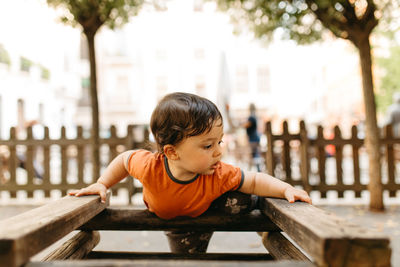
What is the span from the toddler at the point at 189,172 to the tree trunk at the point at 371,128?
355 cm

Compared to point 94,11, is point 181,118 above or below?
below

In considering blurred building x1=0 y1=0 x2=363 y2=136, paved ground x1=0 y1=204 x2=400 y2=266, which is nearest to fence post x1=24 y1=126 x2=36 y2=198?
paved ground x1=0 y1=204 x2=400 y2=266

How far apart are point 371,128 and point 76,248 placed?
4350mm

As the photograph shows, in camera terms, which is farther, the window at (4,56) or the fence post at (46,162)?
the window at (4,56)

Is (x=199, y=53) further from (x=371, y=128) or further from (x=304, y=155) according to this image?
(x=371, y=128)

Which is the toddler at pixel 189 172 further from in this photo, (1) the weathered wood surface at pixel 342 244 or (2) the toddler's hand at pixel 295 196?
(1) the weathered wood surface at pixel 342 244

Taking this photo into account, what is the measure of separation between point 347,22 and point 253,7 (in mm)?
1491

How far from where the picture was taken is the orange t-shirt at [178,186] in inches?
63.6

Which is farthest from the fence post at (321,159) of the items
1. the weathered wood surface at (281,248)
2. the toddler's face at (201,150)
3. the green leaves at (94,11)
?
the toddler's face at (201,150)

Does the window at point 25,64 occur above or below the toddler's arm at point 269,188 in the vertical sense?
above

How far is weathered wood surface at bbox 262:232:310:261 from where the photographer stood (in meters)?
1.49

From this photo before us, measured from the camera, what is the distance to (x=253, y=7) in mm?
5039

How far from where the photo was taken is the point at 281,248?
1.67 meters

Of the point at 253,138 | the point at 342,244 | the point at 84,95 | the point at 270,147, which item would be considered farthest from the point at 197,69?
the point at 342,244
